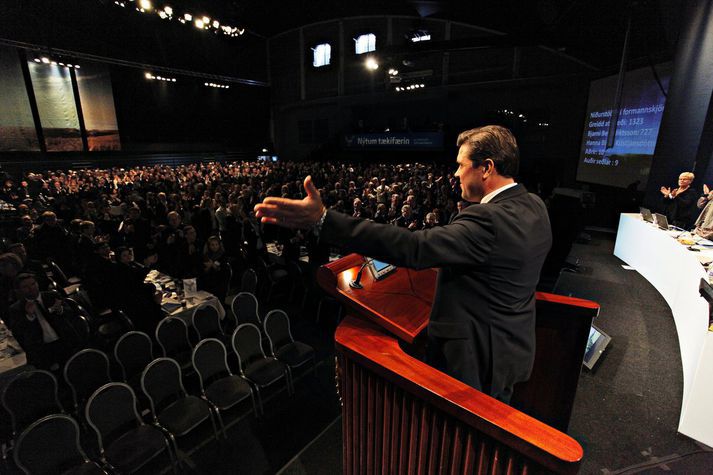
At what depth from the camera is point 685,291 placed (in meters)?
4.24

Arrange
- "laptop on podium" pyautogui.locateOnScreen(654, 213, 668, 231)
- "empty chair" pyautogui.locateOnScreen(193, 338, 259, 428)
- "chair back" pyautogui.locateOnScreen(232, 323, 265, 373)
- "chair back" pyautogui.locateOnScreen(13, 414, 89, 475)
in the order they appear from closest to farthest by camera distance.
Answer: "chair back" pyautogui.locateOnScreen(13, 414, 89, 475) → "empty chair" pyautogui.locateOnScreen(193, 338, 259, 428) → "chair back" pyautogui.locateOnScreen(232, 323, 265, 373) → "laptop on podium" pyautogui.locateOnScreen(654, 213, 668, 231)

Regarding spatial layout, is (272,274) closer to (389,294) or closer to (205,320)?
(205,320)

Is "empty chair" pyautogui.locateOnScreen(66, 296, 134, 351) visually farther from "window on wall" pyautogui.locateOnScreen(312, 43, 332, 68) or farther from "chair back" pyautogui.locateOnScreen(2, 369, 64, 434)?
"window on wall" pyautogui.locateOnScreen(312, 43, 332, 68)

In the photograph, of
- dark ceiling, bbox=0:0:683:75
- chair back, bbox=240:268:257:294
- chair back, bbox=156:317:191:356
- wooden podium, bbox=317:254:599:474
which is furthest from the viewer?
dark ceiling, bbox=0:0:683:75

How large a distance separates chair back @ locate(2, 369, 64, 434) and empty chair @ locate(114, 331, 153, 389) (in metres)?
0.57

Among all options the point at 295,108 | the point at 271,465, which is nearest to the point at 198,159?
the point at 295,108

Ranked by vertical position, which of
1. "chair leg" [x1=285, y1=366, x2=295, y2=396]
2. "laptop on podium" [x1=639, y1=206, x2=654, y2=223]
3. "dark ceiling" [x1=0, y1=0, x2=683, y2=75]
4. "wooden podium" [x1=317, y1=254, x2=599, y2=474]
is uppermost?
"dark ceiling" [x1=0, y1=0, x2=683, y2=75]

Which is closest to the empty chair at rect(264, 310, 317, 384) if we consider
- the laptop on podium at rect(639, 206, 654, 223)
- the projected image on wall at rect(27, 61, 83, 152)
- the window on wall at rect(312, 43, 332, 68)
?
the laptop on podium at rect(639, 206, 654, 223)

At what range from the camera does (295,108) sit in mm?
23281

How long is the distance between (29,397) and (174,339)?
4.09 feet

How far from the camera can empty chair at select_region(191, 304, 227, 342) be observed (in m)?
4.13

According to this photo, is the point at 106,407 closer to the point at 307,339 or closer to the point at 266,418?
the point at 266,418

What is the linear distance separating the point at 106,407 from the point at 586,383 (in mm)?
4449

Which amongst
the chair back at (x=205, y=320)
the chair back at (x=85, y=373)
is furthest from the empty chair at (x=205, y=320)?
the chair back at (x=85, y=373)
